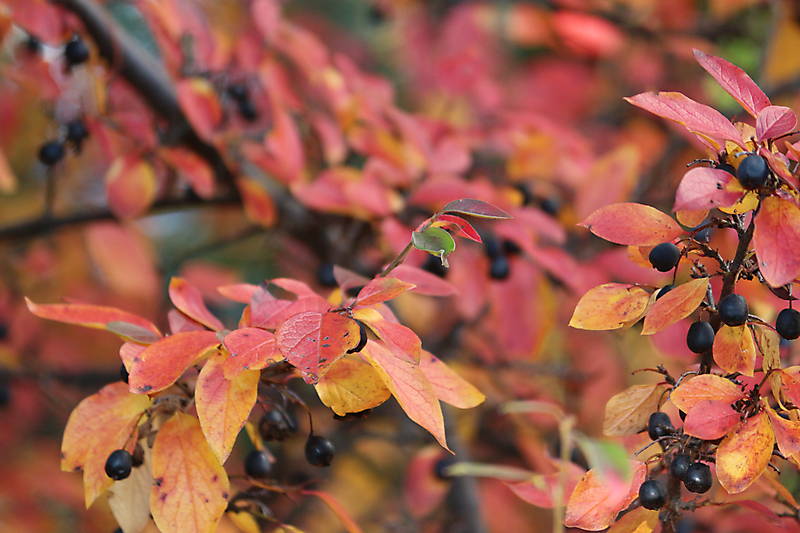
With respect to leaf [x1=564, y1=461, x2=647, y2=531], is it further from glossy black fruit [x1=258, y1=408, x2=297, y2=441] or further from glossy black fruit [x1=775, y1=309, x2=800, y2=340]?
glossy black fruit [x1=258, y1=408, x2=297, y2=441]

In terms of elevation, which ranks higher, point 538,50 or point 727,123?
point 727,123

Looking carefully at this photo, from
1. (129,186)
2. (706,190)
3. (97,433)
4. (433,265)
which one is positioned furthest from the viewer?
(129,186)

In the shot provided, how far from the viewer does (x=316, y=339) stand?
0.64 metres

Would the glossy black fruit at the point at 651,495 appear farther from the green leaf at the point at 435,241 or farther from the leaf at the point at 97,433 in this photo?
the leaf at the point at 97,433

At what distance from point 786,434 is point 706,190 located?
0.66 feet

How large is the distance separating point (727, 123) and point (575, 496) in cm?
31

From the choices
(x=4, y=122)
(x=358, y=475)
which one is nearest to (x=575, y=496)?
(x=358, y=475)

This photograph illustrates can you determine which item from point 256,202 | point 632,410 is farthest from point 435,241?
point 256,202

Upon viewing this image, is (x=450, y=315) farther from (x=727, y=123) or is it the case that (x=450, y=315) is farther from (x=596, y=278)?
(x=727, y=123)

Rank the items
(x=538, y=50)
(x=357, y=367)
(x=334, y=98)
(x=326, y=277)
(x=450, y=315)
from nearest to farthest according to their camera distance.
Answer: (x=357, y=367) < (x=326, y=277) < (x=334, y=98) < (x=450, y=315) < (x=538, y=50)

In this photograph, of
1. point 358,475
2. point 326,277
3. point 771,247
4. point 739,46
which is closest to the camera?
point 771,247

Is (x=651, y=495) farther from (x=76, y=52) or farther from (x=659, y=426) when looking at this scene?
(x=76, y=52)

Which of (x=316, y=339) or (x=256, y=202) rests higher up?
(x=316, y=339)

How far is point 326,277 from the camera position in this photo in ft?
3.81
